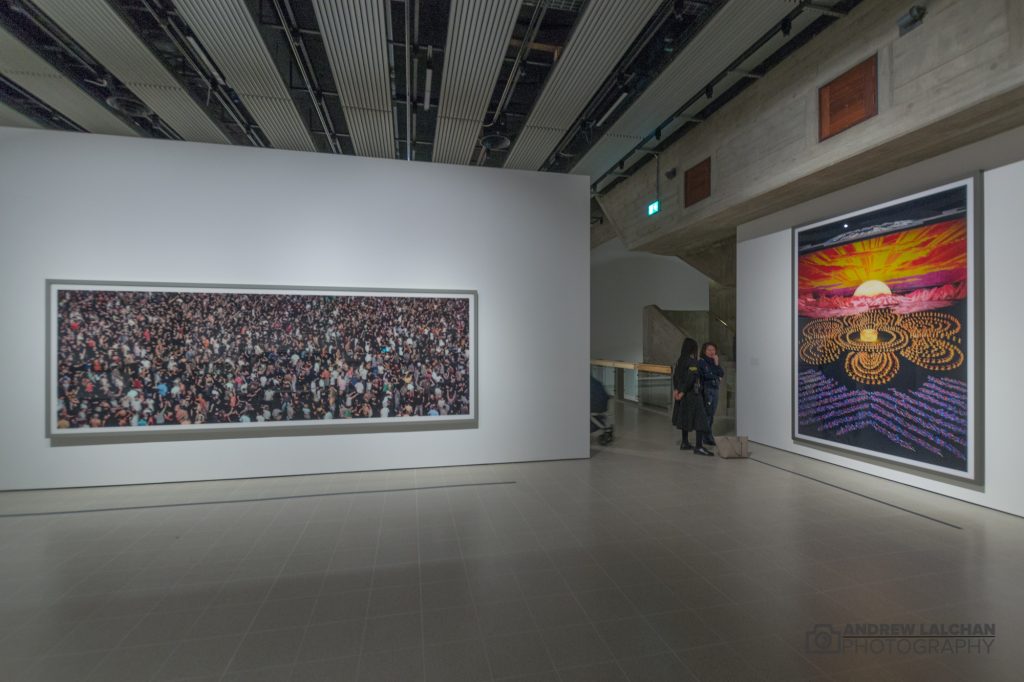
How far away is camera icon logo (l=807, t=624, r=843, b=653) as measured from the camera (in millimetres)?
2498

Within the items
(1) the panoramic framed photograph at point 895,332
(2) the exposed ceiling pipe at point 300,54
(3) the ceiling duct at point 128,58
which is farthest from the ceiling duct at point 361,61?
(1) the panoramic framed photograph at point 895,332

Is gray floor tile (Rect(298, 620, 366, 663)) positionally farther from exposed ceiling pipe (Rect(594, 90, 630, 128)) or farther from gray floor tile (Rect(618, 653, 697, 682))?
exposed ceiling pipe (Rect(594, 90, 630, 128))

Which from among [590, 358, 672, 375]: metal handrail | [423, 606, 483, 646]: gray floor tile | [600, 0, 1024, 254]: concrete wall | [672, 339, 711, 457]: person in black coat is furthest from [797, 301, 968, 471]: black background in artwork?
[423, 606, 483, 646]: gray floor tile

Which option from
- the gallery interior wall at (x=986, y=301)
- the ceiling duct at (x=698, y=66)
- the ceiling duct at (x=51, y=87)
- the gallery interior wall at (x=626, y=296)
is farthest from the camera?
the gallery interior wall at (x=626, y=296)

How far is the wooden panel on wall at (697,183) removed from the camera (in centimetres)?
743

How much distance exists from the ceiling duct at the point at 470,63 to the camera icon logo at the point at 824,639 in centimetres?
532

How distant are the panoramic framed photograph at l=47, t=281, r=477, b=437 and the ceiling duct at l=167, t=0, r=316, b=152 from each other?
7.98 ft

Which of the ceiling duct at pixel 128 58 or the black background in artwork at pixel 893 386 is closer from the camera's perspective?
the ceiling duct at pixel 128 58

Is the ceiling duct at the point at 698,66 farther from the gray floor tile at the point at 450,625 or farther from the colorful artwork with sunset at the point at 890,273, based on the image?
the gray floor tile at the point at 450,625

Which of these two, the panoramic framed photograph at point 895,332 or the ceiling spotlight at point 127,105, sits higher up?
the ceiling spotlight at point 127,105

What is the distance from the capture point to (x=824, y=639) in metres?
2.58

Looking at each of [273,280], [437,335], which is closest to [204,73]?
[273,280]

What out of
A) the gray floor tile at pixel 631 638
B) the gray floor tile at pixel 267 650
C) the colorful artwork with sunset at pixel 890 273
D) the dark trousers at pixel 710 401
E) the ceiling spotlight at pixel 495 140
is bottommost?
the gray floor tile at pixel 267 650

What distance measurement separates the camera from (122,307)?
527cm
